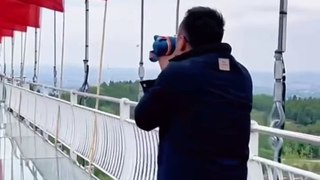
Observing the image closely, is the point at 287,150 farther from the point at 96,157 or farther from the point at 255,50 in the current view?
the point at 96,157

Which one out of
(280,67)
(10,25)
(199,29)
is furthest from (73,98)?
(10,25)

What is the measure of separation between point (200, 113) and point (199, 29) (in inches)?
11.1

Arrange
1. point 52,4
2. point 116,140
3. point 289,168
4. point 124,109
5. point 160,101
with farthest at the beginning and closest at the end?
point 52,4, point 116,140, point 124,109, point 289,168, point 160,101

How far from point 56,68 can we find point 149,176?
932 cm

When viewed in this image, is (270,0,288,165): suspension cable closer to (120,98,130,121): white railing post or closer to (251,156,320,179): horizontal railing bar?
(251,156,320,179): horizontal railing bar

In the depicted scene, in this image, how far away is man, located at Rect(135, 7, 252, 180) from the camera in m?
1.97

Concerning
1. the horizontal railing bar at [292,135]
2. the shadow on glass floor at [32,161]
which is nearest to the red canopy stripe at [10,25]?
the shadow on glass floor at [32,161]

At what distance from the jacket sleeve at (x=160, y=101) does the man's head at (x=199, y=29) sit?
13cm

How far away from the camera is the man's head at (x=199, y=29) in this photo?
2037mm

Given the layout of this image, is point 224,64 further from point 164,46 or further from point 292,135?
point 292,135

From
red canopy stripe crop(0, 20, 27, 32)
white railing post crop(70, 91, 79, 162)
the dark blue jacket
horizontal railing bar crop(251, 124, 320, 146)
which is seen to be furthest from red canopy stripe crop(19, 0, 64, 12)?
the dark blue jacket

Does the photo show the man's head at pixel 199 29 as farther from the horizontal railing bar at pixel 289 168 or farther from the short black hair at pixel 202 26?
the horizontal railing bar at pixel 289 168

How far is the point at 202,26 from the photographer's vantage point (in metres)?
2.04

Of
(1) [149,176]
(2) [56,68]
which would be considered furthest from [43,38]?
(1) [149,176]
